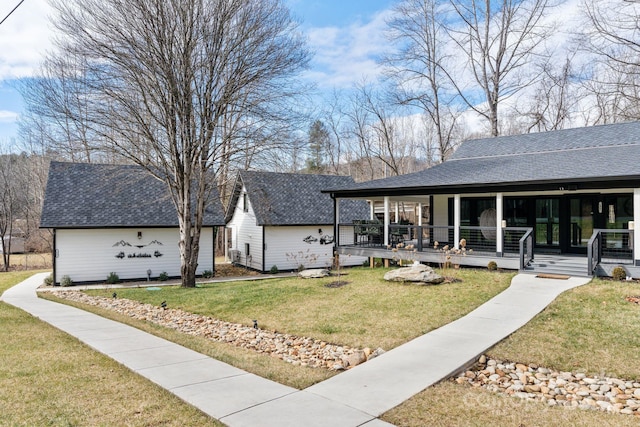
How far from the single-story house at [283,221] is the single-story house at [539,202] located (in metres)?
4.36

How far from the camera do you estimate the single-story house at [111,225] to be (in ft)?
53.9

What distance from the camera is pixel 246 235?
21.7 metres

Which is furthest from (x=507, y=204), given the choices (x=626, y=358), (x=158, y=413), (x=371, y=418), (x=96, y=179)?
(x=96, y=179)

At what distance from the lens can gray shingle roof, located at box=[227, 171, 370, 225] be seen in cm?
2000

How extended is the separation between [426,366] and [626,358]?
275 cm

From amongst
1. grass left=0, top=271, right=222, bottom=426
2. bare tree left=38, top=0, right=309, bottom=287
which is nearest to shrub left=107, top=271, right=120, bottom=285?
bare tree left=38, top=0, right=309, bottom=287

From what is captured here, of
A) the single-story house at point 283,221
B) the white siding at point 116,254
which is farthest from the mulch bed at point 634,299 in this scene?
the white siding at point 116,254

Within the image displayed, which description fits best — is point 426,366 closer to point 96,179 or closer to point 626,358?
point 626,358

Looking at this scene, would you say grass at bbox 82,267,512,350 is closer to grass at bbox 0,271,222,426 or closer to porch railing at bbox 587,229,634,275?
porch railing at bbox 587,229,634,275

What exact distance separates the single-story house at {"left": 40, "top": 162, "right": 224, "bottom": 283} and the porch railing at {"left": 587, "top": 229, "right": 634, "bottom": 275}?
40.7 feet

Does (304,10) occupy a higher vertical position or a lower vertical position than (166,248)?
higher

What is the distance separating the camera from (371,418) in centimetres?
376

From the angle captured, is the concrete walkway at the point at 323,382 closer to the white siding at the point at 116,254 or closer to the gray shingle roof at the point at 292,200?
the white siding at the point at 116,254

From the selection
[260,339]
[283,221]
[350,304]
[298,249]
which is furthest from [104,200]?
[260,339]
